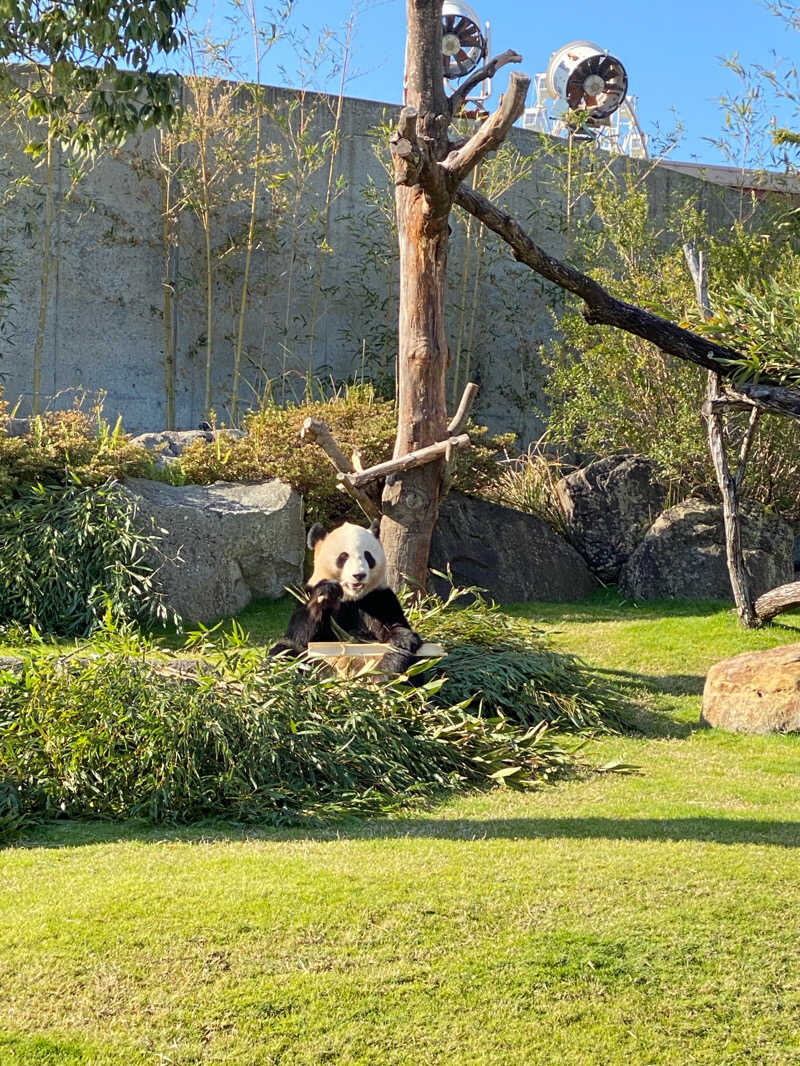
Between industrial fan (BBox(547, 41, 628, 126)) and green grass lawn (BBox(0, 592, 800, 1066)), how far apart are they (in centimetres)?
1205

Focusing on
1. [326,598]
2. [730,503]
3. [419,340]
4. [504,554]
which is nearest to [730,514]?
[730,503]

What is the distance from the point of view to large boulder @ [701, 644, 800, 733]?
6660mm

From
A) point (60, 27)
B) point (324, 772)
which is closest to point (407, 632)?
point (324, 772)

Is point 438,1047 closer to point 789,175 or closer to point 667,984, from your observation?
point 667,984

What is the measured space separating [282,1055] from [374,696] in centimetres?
285

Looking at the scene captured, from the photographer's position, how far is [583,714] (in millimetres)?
6699

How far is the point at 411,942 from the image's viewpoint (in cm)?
349

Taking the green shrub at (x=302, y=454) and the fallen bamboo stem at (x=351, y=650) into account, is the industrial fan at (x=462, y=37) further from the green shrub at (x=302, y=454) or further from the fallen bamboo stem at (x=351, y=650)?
the fallen bamboo stem at (x=351, y=650)

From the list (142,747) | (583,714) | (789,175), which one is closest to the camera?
(142,747)

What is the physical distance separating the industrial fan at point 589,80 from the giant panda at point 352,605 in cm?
1035

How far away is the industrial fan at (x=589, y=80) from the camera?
14.9 meters

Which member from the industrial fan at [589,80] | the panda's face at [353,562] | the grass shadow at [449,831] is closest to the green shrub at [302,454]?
the panda's face at [353,562]

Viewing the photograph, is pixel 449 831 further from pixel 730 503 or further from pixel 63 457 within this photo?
pixel 63 457

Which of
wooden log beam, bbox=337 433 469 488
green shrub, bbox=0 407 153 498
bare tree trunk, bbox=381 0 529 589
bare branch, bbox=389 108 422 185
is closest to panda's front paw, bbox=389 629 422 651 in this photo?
bare tree trunk, bbox=381 0 529 589
